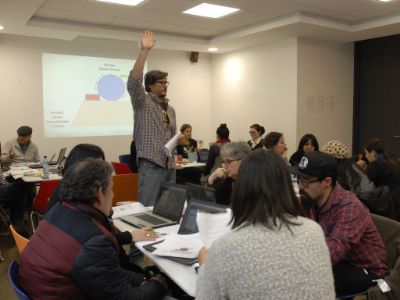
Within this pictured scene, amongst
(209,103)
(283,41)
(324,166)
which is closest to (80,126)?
(209,103)

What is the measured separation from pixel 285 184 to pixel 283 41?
6.23m

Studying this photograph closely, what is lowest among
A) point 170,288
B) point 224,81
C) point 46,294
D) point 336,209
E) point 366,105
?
point 170,288

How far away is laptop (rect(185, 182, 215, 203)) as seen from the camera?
7.92ft

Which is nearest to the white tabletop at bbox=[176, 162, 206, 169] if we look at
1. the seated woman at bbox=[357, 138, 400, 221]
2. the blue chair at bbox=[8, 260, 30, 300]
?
the seated woman at bbox=[357, 138, 400, 221]

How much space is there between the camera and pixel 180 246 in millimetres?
1942

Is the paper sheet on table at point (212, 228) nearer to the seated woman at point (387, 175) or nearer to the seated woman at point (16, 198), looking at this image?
the seated woman at point (387, 175)

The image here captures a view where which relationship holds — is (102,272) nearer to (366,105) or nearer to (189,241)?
(189,241)

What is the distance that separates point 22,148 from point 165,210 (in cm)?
432

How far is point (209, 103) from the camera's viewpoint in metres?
8.77

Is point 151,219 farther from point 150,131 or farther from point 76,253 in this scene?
point 76,253

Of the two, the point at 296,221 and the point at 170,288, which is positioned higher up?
the point at 296,221

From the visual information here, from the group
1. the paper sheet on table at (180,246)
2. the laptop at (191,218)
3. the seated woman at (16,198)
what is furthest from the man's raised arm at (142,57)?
the seated woman at (16,198)

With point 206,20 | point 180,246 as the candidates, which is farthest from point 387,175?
point 206,20

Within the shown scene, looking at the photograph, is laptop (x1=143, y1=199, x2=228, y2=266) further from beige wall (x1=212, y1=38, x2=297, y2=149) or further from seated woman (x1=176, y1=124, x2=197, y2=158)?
beige wall (x1=212, y1=38, x2=297, y2=149)
